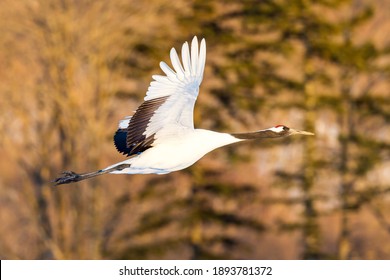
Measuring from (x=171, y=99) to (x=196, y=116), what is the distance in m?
15.8

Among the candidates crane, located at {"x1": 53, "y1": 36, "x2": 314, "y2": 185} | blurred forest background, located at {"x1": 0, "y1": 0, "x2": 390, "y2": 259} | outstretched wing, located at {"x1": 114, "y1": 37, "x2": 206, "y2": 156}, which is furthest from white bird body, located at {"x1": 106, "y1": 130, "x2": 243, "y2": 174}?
blurred forest background, located at {"x1": 0, "y1": 0, "x2": 390, "y2": 259}

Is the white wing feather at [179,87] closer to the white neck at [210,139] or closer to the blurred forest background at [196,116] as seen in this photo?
the white neck at [210,139]

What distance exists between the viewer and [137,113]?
43.2ft

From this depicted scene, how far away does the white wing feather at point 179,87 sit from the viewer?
41.8ft

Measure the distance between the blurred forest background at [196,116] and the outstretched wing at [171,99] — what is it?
15.0 metres

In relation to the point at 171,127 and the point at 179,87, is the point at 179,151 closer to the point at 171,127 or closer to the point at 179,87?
the point at 171,127

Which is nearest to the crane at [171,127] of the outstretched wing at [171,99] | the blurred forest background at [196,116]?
the outstretched wing at [171,99]

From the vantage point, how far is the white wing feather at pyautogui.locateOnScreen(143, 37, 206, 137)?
12.7 m

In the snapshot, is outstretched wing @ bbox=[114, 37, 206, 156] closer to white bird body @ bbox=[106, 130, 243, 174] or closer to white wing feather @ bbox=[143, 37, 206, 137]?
white wing feather @ bbox=[143, 37, 206, 137]

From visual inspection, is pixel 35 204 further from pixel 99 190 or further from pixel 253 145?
pixel 253 145

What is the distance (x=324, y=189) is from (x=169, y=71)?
65.6 feet

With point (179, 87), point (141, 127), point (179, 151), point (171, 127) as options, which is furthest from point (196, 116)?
point (179, 87)

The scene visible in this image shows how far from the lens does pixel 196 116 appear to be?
28688mm

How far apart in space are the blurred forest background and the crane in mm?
15001
